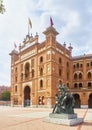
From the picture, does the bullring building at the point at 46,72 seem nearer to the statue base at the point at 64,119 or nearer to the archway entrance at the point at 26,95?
the archway entrance at the point at 26,95

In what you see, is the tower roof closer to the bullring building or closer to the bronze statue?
the bullring building

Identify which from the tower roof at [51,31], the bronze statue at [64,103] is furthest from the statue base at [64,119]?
the tower roof at [51,31]

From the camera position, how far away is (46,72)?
53.0 metres

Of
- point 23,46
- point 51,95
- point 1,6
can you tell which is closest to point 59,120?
point 1,6

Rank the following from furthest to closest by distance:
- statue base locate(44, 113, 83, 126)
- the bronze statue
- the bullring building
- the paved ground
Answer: the bullring building, the bronze statue, statue base locate(44, 113, 83, 126), the paved ground

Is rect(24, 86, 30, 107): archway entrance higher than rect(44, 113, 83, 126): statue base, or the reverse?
rect(24, 86, 30, 107): archway entrance

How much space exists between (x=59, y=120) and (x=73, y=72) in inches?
1875

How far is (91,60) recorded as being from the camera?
61.0 meters

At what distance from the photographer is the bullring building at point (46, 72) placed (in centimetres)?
5259

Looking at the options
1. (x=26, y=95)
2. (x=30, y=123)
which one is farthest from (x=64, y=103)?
(x=26, y=95)

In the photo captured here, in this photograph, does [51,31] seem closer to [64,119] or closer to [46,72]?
[46,72]

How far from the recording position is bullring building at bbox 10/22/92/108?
52594 mm

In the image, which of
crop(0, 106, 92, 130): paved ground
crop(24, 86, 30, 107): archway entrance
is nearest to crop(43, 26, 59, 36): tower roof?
crop(24, 86, 30, 107): archway entrance

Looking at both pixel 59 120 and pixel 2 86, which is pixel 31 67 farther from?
pixel 2 86
